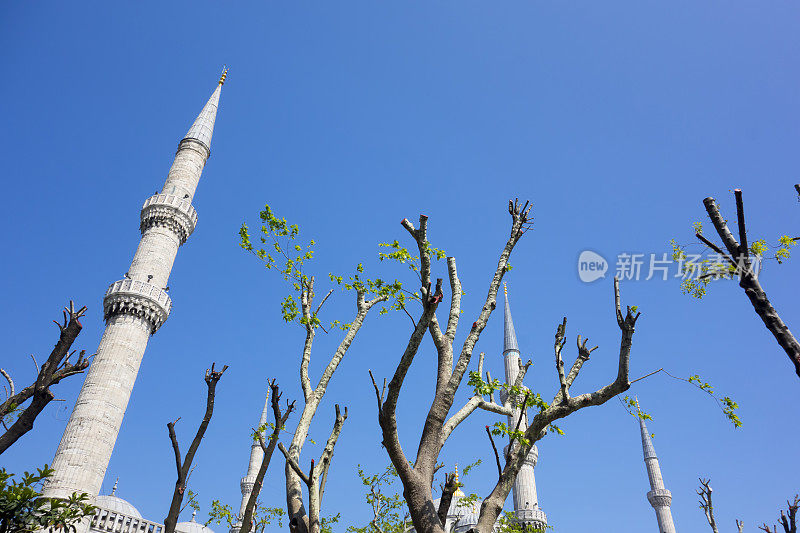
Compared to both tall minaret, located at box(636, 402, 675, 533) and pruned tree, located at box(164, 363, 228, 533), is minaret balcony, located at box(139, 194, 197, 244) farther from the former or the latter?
tall minaret, located at box(636, 402, 675, 533)

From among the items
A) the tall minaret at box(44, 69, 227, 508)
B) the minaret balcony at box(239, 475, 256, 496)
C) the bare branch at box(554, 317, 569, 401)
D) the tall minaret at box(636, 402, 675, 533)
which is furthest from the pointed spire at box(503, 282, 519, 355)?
the bare branch at box(554, 317, 569, 401)

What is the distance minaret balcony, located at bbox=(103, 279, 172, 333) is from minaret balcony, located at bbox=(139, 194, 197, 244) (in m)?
3.90

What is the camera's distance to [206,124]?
115ft

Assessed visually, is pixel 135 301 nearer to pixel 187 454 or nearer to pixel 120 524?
pixel 120 524

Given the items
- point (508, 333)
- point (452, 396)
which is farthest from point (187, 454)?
point (508, 333)

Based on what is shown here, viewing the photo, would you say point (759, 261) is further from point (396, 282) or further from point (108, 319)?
point (108, 319)

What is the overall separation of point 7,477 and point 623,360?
946 cm

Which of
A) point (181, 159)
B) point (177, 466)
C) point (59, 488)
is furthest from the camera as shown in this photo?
point (181, 159)

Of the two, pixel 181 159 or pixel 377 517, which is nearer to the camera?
pixel 377 517

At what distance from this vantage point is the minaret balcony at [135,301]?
25625 millimetres

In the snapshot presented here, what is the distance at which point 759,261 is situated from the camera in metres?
7.82

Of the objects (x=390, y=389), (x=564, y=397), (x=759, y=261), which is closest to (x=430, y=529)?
(x=390, y=389)

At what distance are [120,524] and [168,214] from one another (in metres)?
14.9

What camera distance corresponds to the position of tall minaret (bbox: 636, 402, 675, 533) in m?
44.7
